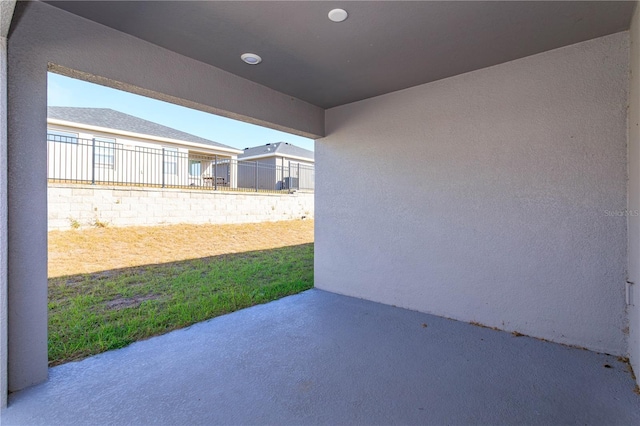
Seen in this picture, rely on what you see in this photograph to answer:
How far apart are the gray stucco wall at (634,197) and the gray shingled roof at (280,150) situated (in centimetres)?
1445

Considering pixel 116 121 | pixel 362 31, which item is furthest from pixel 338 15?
pixel 116 121

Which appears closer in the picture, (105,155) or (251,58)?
(251,58)

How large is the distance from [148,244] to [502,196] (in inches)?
272

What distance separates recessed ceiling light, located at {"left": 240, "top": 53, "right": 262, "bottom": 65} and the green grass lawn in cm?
273

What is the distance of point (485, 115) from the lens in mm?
3146

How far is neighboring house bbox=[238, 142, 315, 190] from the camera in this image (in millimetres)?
12820

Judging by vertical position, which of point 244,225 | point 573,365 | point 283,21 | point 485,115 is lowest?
point 573,365

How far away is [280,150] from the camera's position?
16.1m

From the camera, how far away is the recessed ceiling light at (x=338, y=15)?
213cm

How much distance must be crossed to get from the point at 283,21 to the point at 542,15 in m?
1.88

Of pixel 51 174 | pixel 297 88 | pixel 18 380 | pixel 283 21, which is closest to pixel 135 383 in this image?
pixel 18 380

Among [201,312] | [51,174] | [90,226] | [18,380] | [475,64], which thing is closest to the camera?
[18,380]

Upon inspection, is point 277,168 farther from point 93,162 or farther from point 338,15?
point 338,15

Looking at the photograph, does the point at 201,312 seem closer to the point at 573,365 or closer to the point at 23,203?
the point at 23,203
